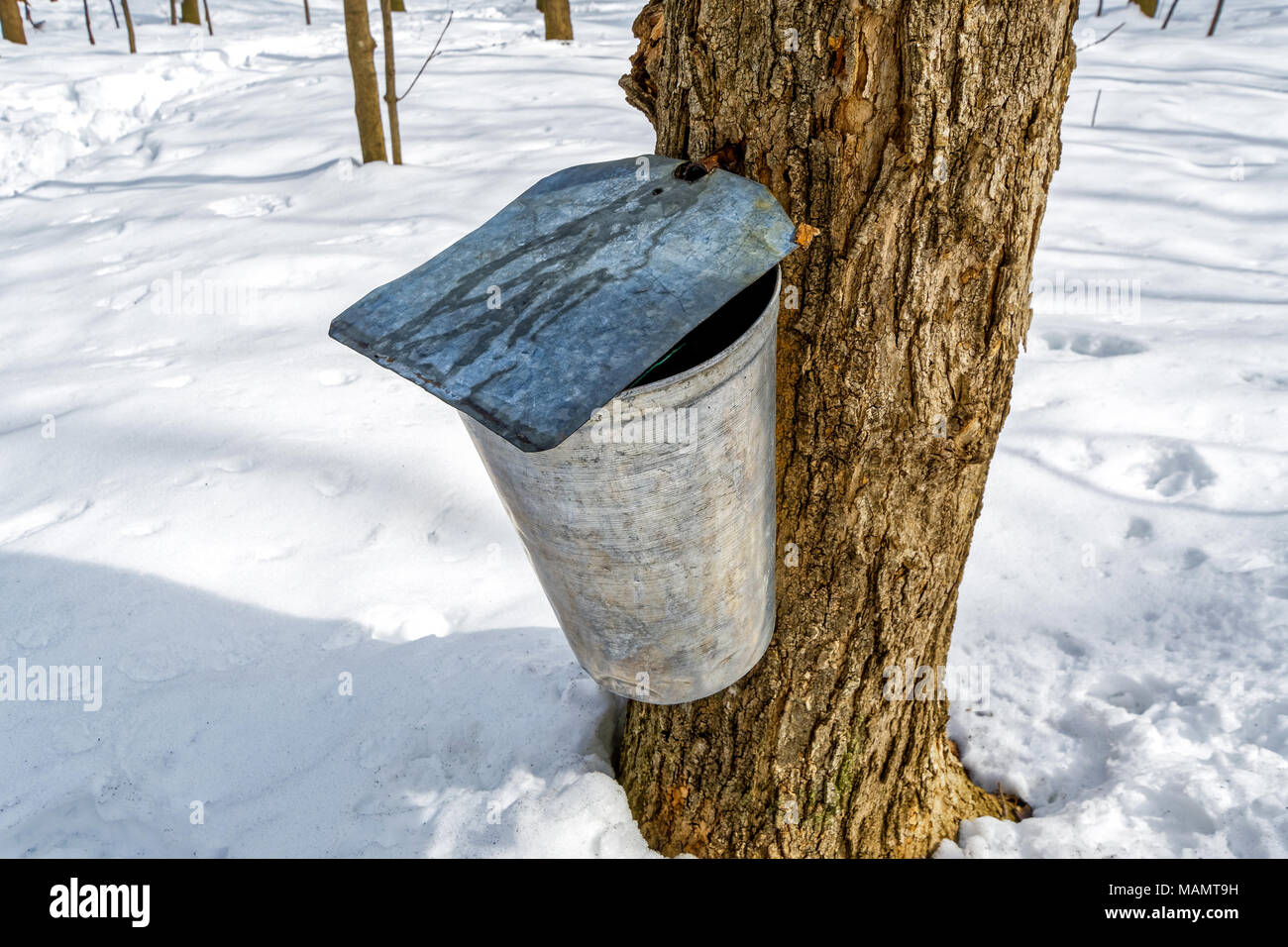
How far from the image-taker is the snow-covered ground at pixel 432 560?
1.99 metres

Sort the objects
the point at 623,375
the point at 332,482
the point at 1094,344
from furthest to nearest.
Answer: the point at 1094,344, the point at 332,482, the point at 623,375

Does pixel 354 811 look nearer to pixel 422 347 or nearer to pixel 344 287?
pixel 422 347

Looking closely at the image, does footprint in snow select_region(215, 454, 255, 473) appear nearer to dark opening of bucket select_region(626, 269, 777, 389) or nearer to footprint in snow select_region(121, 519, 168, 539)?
footprint in snow select_region(121, 519, 168, 539)

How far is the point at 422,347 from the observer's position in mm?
1052

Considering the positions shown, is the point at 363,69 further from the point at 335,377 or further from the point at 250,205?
the point at 335,377

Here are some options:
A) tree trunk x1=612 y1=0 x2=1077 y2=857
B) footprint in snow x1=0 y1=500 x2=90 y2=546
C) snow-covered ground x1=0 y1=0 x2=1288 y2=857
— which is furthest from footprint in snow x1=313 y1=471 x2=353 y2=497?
tree trunk x1=612 y1=0 x2=1077 y2=857

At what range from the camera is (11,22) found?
1191 centimetres

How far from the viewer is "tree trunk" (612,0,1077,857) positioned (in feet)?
3.99

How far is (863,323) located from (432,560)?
201cm

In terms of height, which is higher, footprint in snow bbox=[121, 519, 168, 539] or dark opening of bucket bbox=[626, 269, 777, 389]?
dark opening of bucket bbox=[626, 269, 777, 389]

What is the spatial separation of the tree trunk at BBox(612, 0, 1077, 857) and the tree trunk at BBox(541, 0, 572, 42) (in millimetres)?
10266

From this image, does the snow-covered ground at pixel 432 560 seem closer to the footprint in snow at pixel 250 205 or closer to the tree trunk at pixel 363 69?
the footprint in snow at pixel 250 205

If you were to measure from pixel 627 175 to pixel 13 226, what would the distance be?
7417mm

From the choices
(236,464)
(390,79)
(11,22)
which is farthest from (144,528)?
(11,22)
